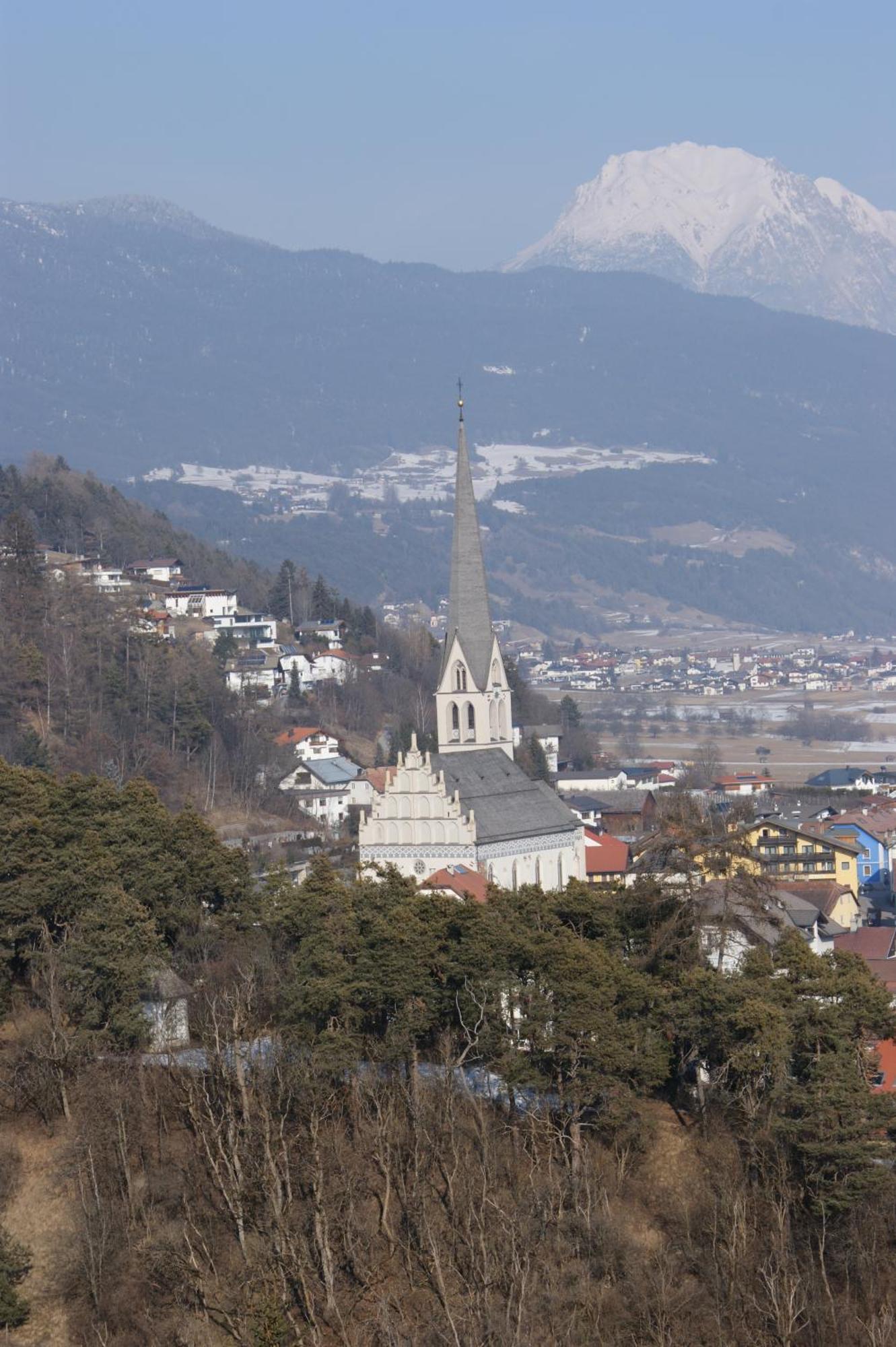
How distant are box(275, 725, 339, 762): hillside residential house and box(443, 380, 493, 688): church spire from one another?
1182 inches

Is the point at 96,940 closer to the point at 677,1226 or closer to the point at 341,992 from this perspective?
the point at 341,992

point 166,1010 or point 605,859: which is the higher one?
point 166,1010

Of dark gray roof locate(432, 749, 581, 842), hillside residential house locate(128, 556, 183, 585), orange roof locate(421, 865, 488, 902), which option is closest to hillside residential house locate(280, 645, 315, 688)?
hillside residential house locate(128, 556, 183, 585)

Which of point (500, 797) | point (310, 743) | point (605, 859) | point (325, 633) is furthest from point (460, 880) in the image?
point (325, 633)

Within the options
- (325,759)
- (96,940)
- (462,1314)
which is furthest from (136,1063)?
(325,759)

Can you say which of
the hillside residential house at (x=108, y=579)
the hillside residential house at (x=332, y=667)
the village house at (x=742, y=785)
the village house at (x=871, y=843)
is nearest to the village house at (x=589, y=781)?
the village house at (x=742, y=785)

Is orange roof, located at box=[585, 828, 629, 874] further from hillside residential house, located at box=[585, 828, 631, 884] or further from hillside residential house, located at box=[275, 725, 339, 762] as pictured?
hillside residential house, located at box=[275, 725, 339, 762]

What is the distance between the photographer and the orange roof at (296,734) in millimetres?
103188

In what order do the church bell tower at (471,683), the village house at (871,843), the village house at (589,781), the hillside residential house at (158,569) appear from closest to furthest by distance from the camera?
1. the church bell tower at (471,683)
2. the village house at (871,843)
3. the village house at (589,781)
4. the hillside residential house at (158,569)

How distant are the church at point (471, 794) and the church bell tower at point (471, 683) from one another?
3 centimetres

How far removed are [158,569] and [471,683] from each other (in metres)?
69.9

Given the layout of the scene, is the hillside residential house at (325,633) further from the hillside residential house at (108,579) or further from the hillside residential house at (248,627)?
the hillside residential house at (108,579)

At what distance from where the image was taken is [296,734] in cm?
10475

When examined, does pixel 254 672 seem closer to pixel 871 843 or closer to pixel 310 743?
pixel 310 743
